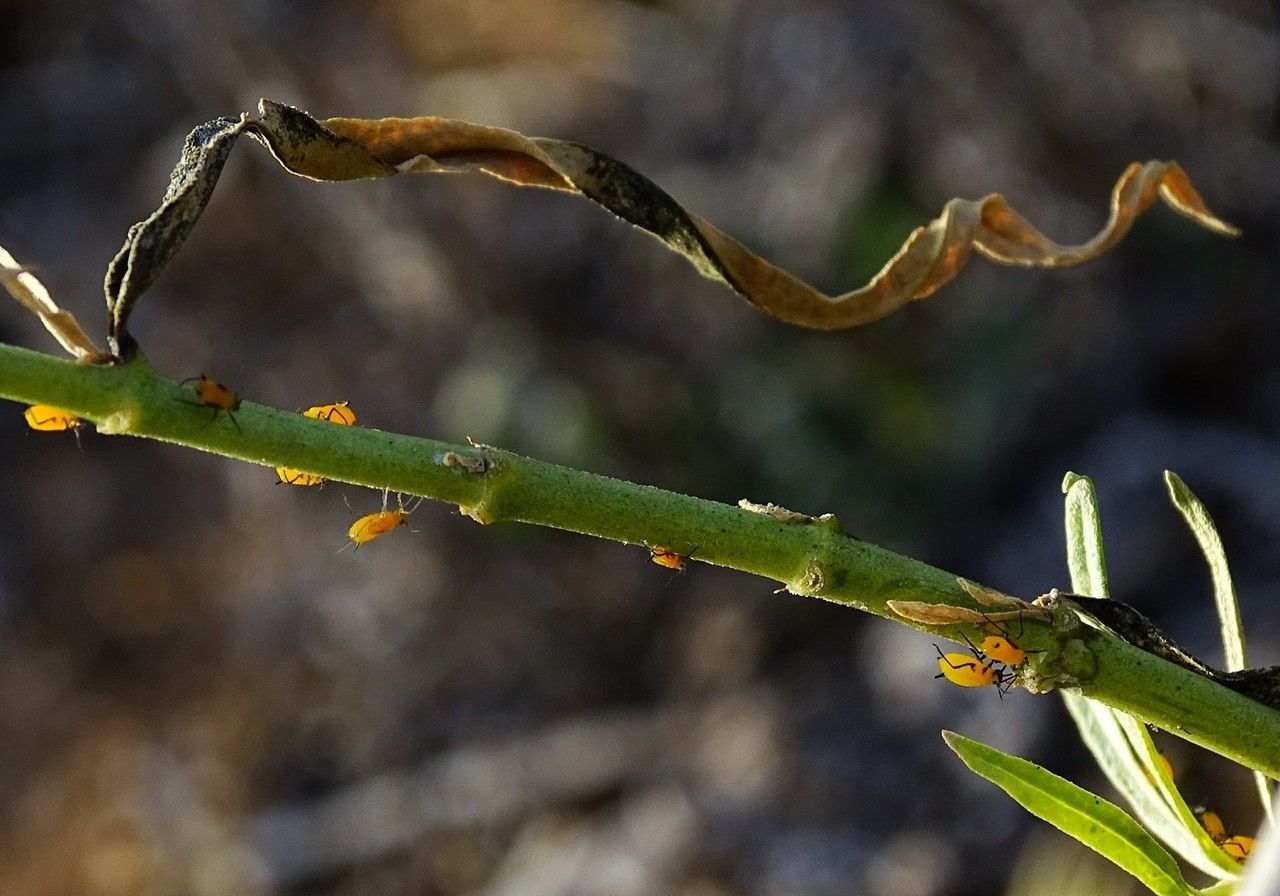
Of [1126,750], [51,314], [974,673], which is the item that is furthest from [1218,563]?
[51,314]

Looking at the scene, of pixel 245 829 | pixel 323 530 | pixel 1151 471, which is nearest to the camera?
pixel 1151 471

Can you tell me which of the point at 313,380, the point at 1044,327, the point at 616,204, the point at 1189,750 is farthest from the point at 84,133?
A: the point at 616,204

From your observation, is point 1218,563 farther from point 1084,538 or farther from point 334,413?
point 334,413

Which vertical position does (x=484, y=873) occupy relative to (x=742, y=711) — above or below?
below

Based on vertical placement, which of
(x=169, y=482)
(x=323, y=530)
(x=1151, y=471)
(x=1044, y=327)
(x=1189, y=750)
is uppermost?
(x=169, y=482)

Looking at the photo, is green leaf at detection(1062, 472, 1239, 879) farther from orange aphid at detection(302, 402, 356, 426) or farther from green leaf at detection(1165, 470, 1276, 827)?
orange aphid at detection(302, 402, 356, 426)

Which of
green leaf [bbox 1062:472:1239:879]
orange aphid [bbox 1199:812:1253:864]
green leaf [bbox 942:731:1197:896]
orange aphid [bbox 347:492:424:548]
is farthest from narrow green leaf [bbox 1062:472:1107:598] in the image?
orange aphid [bbox 347:492:424:548]

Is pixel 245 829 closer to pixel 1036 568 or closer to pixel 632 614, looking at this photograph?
pixel 632 614
